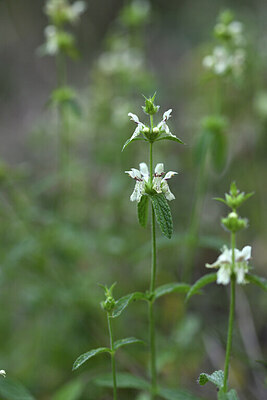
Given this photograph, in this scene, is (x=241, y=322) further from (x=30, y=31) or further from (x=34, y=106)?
(x=30, y=31)

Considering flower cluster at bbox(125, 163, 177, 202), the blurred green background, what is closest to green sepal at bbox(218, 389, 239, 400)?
the blurred green background

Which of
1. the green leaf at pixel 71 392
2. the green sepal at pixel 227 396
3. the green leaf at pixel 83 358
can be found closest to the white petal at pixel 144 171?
the green leaf at pixel 83 358

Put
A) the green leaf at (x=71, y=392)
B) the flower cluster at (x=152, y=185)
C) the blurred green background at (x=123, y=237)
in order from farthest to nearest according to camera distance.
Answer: the blurred green background at (x=123, y=237) → the green leaf at (x=71, y=392) → the flower cluster at (x=152, y=185)

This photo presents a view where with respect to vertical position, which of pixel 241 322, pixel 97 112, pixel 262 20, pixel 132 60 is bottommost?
pixel 241 322

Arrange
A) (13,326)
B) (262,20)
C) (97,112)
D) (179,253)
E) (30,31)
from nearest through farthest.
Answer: (13,326) → (179,253) → (97,112) → (262,20) → (30,31)

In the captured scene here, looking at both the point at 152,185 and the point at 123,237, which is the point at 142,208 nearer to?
the point at 152,185

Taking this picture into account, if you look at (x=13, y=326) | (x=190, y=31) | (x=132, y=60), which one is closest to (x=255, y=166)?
(x=132, y=60)

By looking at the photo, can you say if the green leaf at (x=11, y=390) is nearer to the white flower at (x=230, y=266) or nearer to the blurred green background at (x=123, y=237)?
the blurred green background at (x=123, y=237)
